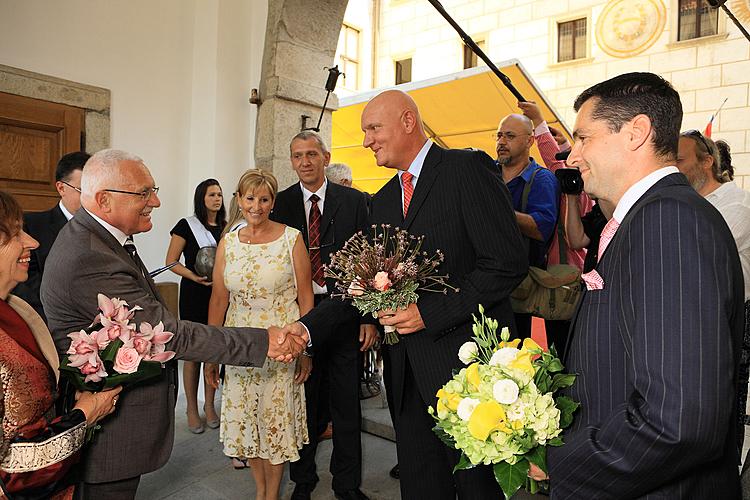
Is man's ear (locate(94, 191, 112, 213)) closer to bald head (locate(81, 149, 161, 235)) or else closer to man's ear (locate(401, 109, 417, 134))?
bald head (locate(81, 149, 161, 235))

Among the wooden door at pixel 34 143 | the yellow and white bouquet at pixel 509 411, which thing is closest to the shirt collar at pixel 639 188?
the yellow and white bouquet at pixel 509 411

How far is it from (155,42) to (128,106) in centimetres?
74

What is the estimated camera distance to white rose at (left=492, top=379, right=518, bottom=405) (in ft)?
3.97

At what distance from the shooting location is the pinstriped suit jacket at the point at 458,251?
7.37 ft

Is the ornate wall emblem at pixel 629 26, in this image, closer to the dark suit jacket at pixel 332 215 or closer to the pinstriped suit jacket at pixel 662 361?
the dark suit jacket at pixel 332 215

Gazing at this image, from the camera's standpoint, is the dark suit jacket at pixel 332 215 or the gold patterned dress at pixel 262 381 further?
the dark suit jacket at pixel 332 215

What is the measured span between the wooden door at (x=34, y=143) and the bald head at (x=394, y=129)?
150 inches

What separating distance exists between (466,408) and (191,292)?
3933mm

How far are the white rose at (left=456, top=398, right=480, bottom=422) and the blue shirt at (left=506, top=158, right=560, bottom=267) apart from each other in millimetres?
2256

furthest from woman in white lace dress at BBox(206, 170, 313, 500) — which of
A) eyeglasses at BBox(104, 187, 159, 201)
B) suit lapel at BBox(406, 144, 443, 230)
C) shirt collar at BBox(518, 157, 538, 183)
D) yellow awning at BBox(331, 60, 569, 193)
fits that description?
yellow awning at BBox(331, 60, 569, 193)

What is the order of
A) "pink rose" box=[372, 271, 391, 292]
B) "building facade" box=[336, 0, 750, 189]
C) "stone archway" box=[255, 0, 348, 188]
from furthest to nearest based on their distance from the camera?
"building facade" box=[336, 0, 750, 189] < "stone archway" box=[255, 0, 348, 188] < "pink rose" box=[372, 271, 391, 292]

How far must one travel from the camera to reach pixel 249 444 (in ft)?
10.0

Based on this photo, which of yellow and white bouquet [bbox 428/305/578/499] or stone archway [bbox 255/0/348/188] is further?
stone archway [bbox 255/0/348/188]

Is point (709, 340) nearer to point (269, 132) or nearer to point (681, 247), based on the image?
point (681, 247)
